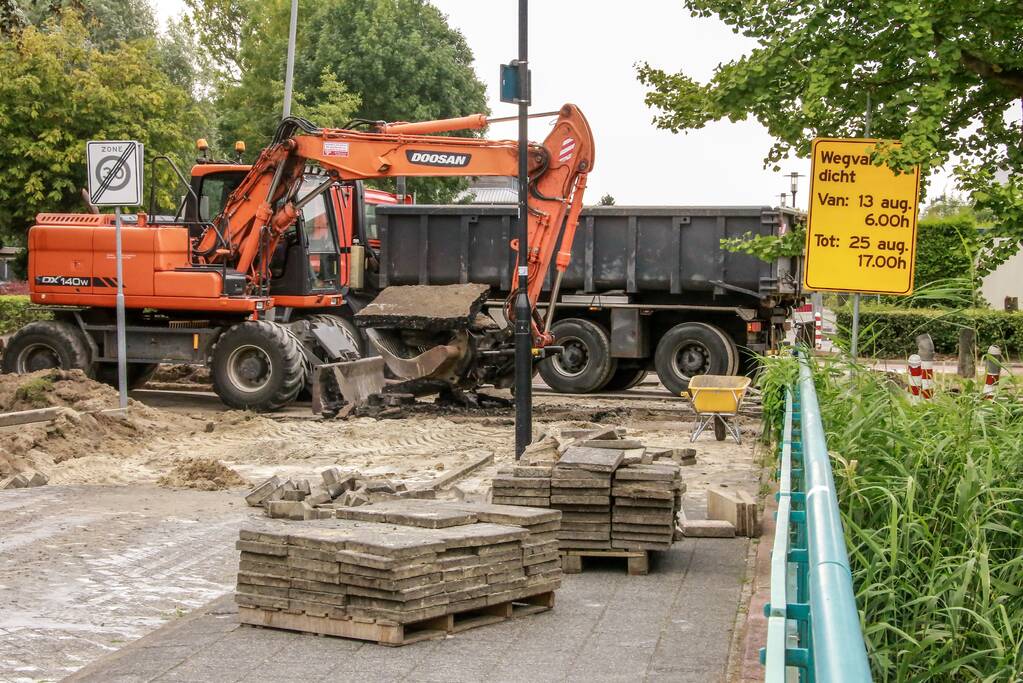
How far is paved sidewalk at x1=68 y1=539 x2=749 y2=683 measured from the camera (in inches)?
256

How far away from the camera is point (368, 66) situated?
47125 mm

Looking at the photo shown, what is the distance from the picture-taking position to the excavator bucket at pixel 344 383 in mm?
17922

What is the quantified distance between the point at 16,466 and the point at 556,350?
31.0 ft

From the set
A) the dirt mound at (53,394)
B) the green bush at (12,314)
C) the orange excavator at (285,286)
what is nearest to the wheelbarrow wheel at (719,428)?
the orange excavator at (285,286)

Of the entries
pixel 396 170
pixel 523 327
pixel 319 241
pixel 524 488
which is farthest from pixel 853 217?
pixel 319 241

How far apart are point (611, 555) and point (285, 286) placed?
12.4 meters

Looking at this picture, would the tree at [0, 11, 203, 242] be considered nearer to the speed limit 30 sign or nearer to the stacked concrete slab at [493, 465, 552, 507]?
the speed limit 30 sign

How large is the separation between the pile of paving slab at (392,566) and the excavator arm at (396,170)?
9.84 meters

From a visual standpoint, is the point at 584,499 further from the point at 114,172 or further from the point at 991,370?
the point at 114,172

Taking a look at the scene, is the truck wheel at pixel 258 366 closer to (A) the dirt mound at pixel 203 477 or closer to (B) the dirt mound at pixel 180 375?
(B) the dirt mound at pixel 180 375

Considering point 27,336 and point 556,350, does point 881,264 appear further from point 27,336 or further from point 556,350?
point 27,336

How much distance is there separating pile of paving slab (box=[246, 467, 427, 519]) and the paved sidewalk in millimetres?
2116

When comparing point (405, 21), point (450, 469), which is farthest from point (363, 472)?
point (405, 21)

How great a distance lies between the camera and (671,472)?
8711 millimetres
